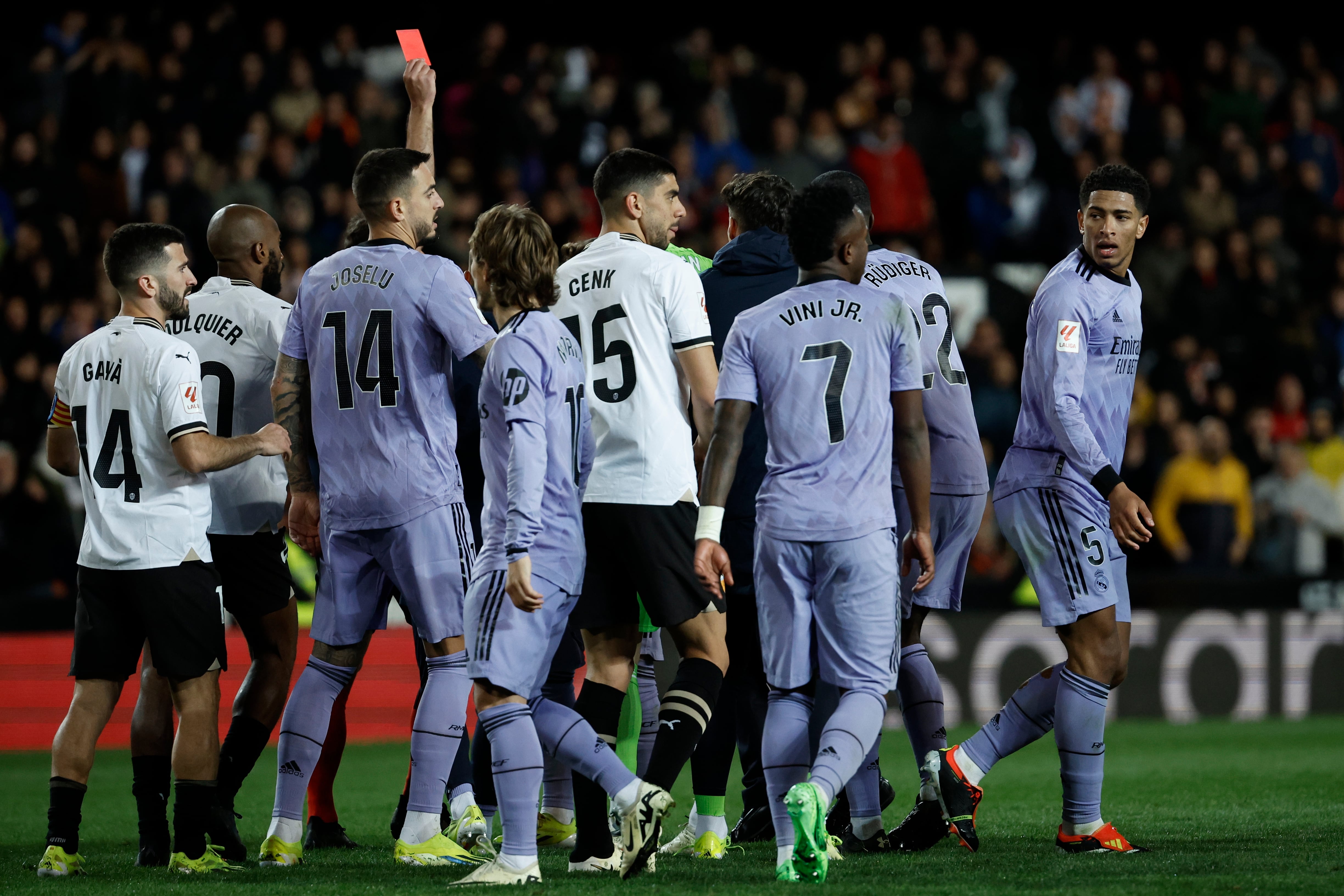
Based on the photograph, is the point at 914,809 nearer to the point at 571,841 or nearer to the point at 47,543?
the point at 571,841

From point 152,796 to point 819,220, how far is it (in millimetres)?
3490

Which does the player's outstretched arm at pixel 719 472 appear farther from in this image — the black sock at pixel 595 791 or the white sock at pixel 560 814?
the white sock at pixel 560 814

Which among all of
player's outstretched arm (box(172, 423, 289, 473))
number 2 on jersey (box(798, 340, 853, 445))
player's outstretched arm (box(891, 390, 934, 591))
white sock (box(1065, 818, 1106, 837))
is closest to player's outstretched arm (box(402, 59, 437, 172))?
player's outstretched arm (box(172, 423, 289, 473))

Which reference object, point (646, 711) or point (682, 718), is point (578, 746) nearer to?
point (682, 718)

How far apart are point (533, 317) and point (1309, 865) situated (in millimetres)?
3267

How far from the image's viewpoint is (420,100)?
6.77m

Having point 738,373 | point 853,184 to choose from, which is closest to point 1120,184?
Answer: point 853,184

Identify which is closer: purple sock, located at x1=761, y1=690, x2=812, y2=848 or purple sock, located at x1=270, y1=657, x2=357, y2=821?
purple sock, located at x1=761, y1=690, x2=812, y2=848

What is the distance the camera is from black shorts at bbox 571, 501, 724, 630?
5594mm

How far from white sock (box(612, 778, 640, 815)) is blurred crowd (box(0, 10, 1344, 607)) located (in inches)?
322

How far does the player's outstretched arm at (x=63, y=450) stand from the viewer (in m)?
6.34

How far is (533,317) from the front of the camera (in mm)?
5289

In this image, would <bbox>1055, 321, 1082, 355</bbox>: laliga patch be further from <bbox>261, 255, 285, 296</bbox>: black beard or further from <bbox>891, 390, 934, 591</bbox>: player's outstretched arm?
<bbox>261, 255, 285, 296</bbox>: black beard

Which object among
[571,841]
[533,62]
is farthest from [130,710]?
[533,62]
